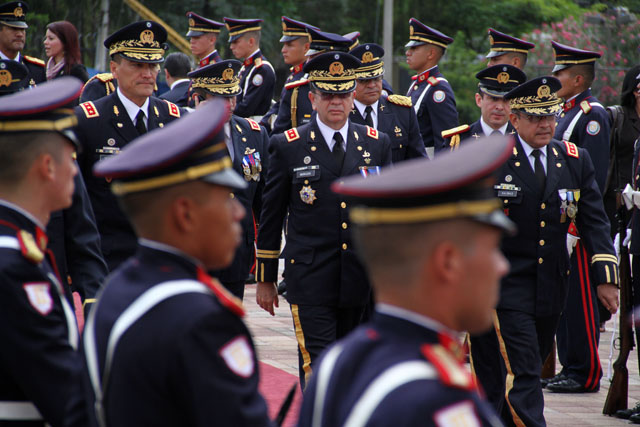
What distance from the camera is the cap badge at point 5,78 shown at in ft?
26.1

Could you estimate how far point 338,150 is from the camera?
6.33 metres

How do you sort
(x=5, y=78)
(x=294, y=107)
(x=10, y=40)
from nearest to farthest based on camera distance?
(x=5, y=78) → (x=294, y=107) → (x=10, y=40)

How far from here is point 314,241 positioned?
20.2 feet

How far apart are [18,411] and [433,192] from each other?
5.45 feet

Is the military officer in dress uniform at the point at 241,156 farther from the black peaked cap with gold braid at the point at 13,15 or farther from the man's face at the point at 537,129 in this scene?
the black peaked cap with gold braid at the point at 13,15

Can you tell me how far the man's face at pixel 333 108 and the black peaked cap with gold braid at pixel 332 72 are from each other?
1.6 inches

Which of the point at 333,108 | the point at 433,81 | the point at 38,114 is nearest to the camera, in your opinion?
the point at 38,114

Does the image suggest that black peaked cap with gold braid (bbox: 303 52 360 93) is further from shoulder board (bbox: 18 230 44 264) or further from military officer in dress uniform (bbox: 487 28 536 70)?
military officer in dress uniform (bbox: 487 28 536 70)

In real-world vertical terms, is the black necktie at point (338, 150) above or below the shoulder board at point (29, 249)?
below

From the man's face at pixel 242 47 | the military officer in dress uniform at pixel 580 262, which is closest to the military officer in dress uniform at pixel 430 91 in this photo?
the military officer in dress uniform at pixel 580 262

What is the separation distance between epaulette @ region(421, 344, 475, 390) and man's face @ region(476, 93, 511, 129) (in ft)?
18.7

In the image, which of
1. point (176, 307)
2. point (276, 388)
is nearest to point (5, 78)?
point (276, 388)

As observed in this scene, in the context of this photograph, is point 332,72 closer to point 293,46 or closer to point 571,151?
point 571,151

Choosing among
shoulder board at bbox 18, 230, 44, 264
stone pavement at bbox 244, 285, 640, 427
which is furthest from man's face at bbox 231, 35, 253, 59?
shoulder board at bbox 18, 230, 44, 264
